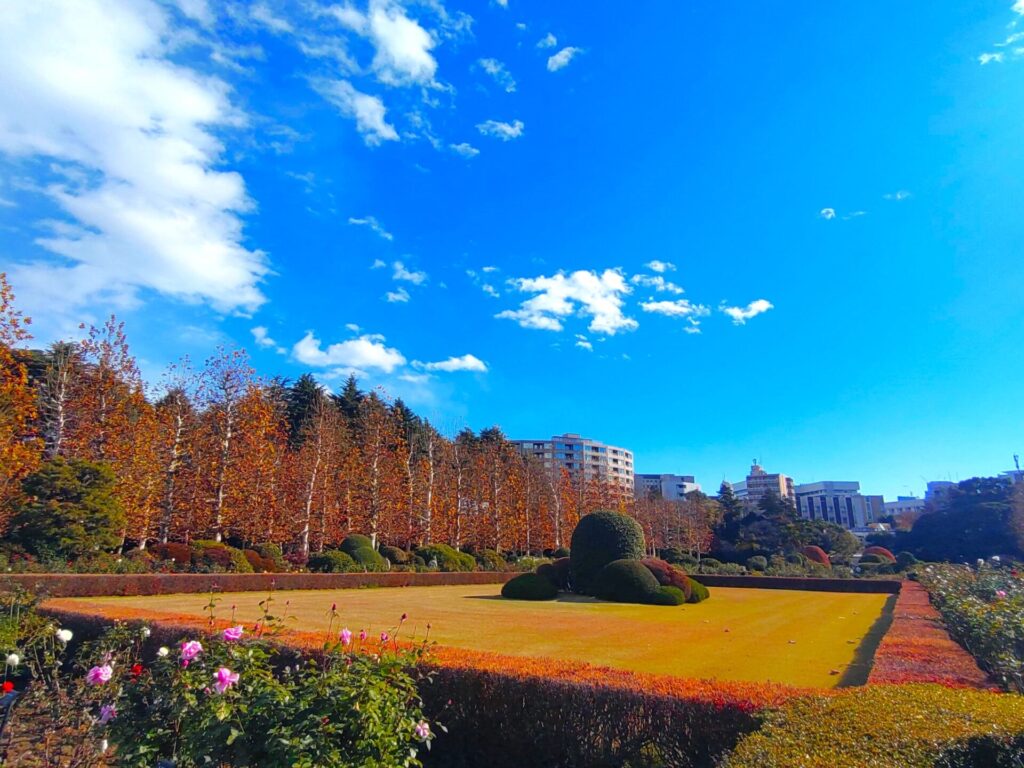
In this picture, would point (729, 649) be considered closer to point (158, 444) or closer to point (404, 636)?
point (404, 636)

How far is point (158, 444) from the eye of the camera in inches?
974

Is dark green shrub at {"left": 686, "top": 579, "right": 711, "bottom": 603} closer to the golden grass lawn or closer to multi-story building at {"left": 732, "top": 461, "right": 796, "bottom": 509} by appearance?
the golden grass lawn

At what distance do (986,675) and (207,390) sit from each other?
93.8 ft

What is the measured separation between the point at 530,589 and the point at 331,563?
9.65 meters

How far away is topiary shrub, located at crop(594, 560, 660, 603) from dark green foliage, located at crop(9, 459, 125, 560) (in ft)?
49.7

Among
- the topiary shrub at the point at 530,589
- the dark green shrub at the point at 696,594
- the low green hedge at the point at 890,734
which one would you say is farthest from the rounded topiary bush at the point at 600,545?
the low green hedge at the point at 890,734

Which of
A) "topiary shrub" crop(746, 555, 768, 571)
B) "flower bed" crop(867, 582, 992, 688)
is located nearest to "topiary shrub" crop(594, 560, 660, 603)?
"flower bed" crop(867, 582, 992, 688)

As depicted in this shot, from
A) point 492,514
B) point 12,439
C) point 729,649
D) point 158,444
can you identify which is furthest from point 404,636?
point 492,514

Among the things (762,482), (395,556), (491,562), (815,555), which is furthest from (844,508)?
(395,556)

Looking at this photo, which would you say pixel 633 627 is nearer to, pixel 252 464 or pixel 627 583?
pixel 627 583

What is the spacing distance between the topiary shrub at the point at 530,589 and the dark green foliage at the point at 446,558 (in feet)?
34.8

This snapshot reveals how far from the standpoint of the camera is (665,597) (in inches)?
760

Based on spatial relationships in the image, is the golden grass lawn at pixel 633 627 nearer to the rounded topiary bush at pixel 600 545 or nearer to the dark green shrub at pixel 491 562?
the rounded topiary bush at pixel 600 545

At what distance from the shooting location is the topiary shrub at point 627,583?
19359 millimetres
